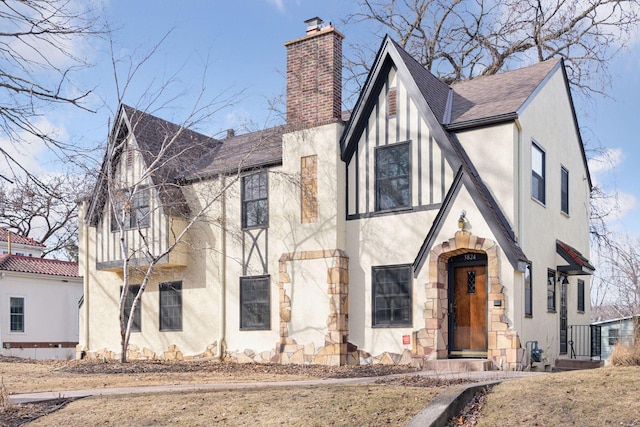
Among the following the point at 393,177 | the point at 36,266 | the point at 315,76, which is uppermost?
the point at 315,76

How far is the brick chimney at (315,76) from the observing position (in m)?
18.8

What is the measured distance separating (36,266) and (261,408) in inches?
866

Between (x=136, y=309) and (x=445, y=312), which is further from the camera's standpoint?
(x=136, y=309)

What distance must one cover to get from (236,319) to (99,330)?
6052mm

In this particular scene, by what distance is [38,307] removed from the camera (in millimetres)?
28312

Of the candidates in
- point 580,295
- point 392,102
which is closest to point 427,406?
point 392,102

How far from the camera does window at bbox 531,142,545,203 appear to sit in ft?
56.0

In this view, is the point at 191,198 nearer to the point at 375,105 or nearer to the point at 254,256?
the point at 254,256

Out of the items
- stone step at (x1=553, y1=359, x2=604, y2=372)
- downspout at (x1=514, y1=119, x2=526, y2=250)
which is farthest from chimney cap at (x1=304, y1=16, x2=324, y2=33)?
Result: stone step at (x1=553, y1=359, x2=604, y2=372)

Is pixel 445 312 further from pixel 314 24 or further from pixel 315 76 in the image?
pixel 314 24

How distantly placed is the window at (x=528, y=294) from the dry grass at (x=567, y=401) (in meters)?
4.89

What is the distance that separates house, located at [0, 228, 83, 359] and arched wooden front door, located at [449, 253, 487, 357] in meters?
18.0

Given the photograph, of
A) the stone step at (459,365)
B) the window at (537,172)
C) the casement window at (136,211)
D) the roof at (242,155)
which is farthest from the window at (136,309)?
the window at (537,172)

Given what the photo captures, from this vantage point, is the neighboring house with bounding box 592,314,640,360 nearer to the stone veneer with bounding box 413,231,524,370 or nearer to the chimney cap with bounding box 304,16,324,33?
the stone veneer with bounding box 413,231,524,370
